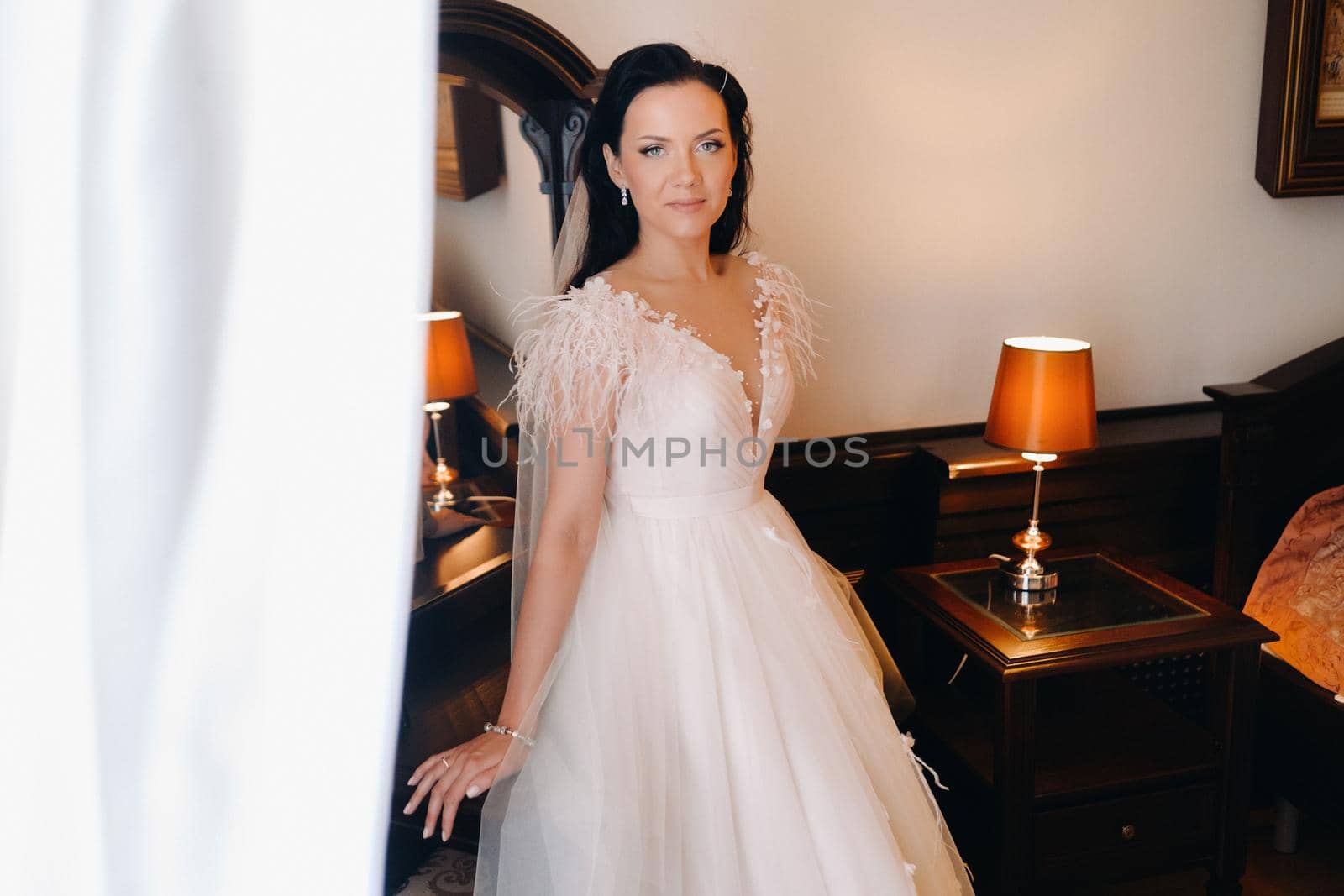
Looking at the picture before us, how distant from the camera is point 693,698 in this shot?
141 cm

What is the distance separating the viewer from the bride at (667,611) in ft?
4.33

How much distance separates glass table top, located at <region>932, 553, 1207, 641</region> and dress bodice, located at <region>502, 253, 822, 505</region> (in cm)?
78

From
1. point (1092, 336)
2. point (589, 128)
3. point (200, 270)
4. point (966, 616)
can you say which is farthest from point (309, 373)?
point (1092, 336)

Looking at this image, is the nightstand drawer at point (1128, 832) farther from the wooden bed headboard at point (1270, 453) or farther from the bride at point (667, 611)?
the wooden bed headboard at point (1270, 453)

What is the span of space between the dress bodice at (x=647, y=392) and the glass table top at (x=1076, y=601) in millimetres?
782

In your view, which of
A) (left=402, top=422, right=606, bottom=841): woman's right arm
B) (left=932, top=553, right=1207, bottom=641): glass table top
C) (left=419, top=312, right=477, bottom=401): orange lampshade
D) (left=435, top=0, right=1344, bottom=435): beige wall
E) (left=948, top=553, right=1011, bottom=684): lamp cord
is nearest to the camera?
(left=402, top=422, right=606, bottom=841): woman's right arm

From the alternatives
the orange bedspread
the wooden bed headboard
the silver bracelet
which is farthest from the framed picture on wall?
the silver bracelet

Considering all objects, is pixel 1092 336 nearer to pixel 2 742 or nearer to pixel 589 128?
pixel 589 128

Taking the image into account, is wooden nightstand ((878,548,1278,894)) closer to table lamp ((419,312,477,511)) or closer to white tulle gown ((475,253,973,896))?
white tulle gown ((475,253,973,896))

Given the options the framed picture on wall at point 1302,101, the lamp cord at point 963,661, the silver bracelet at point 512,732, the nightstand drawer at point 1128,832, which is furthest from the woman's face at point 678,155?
the framed picture on wall at point 1302,101

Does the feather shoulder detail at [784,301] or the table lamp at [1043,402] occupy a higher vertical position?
the feather shoulder detail at [784,301]

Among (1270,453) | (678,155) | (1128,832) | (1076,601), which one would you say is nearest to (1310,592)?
(1270,453)

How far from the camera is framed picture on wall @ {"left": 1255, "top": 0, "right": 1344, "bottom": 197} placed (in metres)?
2.36

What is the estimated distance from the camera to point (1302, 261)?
2611 mm
